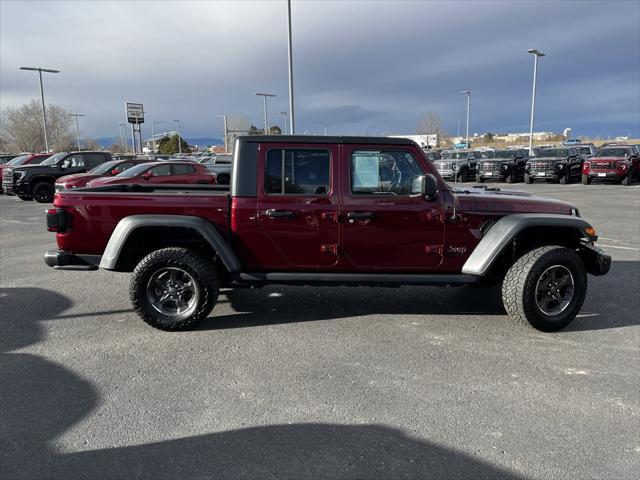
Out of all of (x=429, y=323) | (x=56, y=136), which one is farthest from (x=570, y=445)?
(x=56, y=136)

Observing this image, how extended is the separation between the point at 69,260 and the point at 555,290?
4784mm

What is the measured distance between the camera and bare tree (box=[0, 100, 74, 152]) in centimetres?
7450

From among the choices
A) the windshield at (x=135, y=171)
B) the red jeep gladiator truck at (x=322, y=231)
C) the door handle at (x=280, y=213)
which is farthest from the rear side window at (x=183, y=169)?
the door handle at (x=280, y=213)

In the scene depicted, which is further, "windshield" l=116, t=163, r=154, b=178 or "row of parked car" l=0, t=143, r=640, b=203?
"row of parked car" l=0, t=143, r=640, b=203

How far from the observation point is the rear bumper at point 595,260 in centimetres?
478

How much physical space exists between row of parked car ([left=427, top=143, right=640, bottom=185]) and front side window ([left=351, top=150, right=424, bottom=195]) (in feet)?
71.0

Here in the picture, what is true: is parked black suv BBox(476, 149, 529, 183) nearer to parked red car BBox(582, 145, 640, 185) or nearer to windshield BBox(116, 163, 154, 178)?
parked red car BBox(582, 145, 640, 185)

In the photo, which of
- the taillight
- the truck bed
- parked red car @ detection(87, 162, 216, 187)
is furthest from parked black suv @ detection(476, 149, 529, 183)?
the taillight

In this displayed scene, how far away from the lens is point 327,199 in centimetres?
458

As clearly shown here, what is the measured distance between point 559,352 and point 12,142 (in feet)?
292

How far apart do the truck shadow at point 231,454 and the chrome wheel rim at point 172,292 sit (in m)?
1.42

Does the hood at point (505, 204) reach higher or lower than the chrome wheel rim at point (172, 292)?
higher

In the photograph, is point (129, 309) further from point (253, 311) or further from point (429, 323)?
point (429, 323)

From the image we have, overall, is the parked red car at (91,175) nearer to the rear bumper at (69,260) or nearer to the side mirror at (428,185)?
the rear bumper at (69,260)
